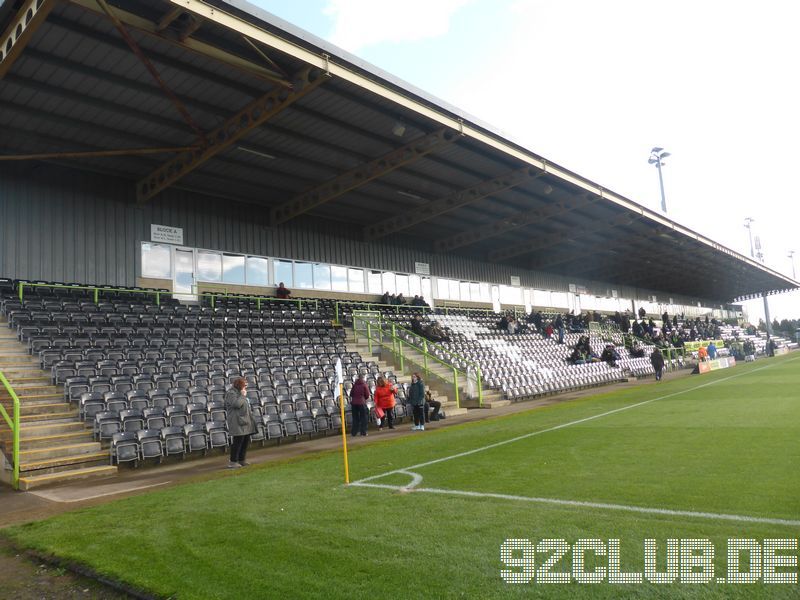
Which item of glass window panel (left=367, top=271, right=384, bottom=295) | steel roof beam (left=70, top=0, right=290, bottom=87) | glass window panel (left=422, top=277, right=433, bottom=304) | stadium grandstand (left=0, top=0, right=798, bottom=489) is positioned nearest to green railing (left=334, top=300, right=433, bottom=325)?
stadium grandstand (left=0, top=0, right=798, bottom=489)

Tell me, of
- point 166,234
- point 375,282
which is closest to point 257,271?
point 166,234

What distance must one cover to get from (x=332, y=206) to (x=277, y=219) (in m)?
2.72

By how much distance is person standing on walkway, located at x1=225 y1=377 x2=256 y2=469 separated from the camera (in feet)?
31.9

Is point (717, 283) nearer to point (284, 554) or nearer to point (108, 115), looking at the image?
point (108, 115)

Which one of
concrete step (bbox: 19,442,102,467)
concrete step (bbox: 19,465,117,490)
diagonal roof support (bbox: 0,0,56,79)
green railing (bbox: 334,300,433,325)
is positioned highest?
diagonal roof support (bbox: 0,0,56,79)

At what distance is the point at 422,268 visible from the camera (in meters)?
32.2

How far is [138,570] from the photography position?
15.1 feet

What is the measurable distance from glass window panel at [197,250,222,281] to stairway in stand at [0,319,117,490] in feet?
32.5

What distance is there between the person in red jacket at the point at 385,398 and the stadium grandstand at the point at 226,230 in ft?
3.81

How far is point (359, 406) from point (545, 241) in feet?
80.3

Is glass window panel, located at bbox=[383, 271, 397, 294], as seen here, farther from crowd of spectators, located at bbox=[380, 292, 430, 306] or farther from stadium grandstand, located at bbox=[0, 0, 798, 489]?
crowd of spectators, located at bbox=[380, 292, 430, 306]

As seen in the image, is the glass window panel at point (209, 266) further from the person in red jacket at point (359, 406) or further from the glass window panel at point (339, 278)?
the person in red jacket at point (359, 406)

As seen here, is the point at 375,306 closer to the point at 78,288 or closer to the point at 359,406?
the point at 78,288

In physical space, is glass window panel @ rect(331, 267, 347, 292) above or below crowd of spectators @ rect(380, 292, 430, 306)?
above
